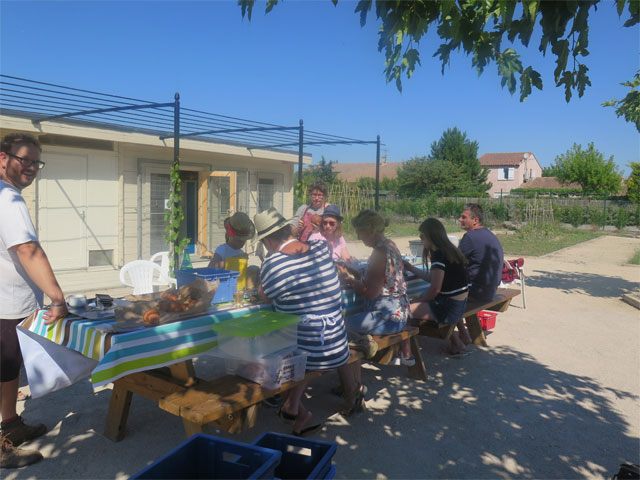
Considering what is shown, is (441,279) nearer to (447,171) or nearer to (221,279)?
(221,279)

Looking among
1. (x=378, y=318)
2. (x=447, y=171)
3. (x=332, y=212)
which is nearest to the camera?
(x=378, y=318)

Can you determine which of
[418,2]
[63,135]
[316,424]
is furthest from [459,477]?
[63,135]

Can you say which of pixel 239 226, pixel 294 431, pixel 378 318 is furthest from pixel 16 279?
pixel 378 318

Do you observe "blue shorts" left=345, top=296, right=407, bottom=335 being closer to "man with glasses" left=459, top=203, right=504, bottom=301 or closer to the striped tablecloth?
the striped tablecloth

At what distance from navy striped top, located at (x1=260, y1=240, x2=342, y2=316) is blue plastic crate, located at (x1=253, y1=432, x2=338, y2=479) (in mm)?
1159

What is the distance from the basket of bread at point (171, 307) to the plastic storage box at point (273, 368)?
40cm

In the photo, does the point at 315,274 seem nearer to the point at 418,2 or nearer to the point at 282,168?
the point at 418,2

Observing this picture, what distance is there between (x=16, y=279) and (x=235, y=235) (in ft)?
5.66

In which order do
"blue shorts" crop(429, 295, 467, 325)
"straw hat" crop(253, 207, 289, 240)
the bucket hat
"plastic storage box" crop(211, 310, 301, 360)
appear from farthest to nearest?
the bucket hat
"blue shorts" crop(429, 295, 467, 325)
"straw hat" crop(253, 207, 289, 240)
"plastic storage box" crop(211, 310, 301, 360)

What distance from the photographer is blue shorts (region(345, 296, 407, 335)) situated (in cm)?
414

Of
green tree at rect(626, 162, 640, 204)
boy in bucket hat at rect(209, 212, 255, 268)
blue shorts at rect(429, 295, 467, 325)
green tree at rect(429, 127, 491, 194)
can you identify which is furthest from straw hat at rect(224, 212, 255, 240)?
green tree at rect(429, 127, 491, 194)

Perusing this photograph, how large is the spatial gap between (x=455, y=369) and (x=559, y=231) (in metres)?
21.6

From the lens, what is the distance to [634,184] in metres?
32.7

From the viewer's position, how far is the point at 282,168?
48.0ft
